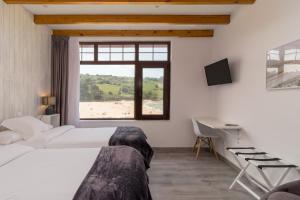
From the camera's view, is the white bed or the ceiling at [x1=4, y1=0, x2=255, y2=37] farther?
the ceiling at [x1=4, y1=0, x2=255, y2=37]

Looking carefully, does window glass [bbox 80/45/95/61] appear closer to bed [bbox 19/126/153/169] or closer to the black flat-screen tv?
bed [bbox 19/126/153/169]

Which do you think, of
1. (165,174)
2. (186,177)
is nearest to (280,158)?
(186,177)

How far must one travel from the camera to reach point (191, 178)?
3479mm

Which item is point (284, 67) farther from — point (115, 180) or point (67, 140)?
point (67, 140)

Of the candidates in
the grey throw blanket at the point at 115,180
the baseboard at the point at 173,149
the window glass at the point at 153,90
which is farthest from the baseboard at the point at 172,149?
the grey throw blanket at the point at 115,180

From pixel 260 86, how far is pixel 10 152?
10.8 feet

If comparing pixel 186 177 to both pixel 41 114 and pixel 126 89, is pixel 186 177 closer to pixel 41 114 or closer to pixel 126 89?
pixel 126 89

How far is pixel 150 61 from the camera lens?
17.4 ft

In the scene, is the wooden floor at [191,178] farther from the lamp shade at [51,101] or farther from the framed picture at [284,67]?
the lamp shade at [51,101]

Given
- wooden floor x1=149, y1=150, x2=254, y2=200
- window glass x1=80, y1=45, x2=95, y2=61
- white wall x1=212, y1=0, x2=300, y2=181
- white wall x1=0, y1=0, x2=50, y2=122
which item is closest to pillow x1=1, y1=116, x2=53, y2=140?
white wall x1=0, y1=0, x2=50, y2=122

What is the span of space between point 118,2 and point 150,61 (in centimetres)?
221

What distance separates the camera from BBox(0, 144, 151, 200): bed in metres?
1.43

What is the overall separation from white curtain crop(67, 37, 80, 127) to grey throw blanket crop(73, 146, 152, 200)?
3007 mm

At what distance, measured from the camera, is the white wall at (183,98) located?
206 inches
